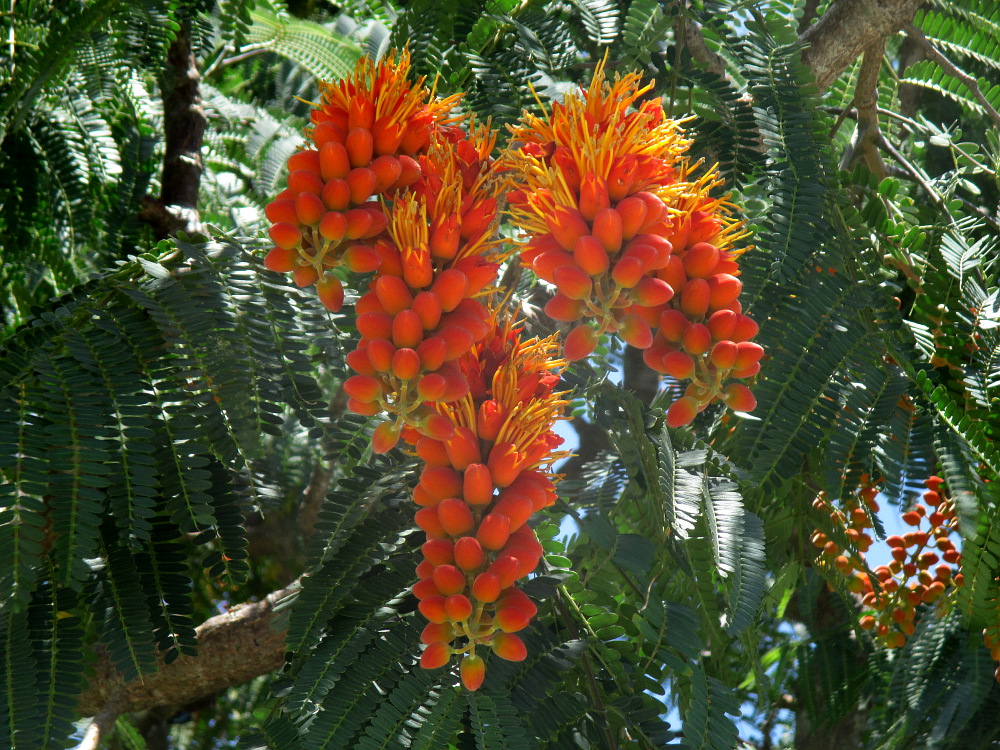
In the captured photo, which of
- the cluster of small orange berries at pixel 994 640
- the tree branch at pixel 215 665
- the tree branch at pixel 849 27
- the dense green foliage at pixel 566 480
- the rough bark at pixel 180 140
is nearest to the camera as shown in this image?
the dense green foliage at pixel 566 480

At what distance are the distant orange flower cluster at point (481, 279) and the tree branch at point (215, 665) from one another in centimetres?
143

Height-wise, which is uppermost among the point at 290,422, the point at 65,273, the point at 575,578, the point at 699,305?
the point at 699,305

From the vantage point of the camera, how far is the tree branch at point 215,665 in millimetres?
2215

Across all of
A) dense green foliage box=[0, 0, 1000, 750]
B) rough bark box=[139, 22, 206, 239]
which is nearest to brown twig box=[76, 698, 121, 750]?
dense green foliage box=[0, 0, 1000, 750]

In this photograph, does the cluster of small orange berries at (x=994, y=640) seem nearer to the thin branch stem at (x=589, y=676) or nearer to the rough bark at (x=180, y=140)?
the thin branch stem at (x=589, y=676)

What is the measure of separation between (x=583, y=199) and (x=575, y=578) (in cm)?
59

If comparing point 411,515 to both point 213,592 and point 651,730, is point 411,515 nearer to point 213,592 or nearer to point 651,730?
point 651,730

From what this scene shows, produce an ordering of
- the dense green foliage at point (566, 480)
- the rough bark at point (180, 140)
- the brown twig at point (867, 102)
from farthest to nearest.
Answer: the rough bark at point (180, 140), the brown twig at point (867, 102), the dense green foliage at point (566, 480)

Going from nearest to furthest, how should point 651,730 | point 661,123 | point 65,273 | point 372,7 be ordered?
point 661,123 → point 651,730 → point 65,273 → point 372,7

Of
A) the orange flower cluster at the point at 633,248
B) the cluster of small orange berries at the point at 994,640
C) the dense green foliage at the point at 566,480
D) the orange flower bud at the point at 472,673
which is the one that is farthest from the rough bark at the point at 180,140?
the cluster of small orange berries at the point at 994,640

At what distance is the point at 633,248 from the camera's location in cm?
88

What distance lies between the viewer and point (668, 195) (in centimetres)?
94

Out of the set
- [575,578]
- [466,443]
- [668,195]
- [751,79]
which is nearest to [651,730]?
[575,578]

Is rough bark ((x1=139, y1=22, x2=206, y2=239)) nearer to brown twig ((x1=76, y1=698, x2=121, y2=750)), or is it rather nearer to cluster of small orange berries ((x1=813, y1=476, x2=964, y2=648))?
brown twig ((x1=76, y1=698, x2=121, y2=750))
